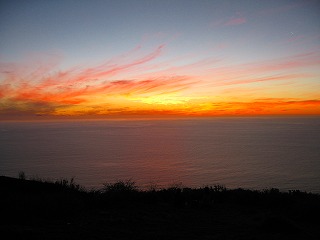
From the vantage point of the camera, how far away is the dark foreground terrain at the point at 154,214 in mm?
8070

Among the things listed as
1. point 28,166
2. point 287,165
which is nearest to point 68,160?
point 28,166

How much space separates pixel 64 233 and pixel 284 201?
9233mm

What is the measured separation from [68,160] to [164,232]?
59249 millimetres

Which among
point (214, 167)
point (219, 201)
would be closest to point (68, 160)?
point (214, 167)

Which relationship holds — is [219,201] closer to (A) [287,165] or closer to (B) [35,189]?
(B) [35,189]

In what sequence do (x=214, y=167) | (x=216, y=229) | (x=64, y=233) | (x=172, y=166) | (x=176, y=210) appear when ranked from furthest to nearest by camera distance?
1. (x=172, y=166)
2. (x=214, y=167)
3. (x=176, y=210)
4. (x=216, y=229)
5. (x=64, y=233)

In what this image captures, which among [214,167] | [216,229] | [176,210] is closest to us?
[216,229]

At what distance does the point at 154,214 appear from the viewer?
9.98m

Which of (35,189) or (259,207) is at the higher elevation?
(35,189)

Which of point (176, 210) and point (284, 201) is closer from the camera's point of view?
point (176, 210)

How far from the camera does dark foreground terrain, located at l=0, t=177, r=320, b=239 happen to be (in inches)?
318

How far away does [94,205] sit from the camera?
11.1 m

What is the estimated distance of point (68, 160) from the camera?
63.2m

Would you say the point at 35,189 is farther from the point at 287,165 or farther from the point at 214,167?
the point at 287,165
